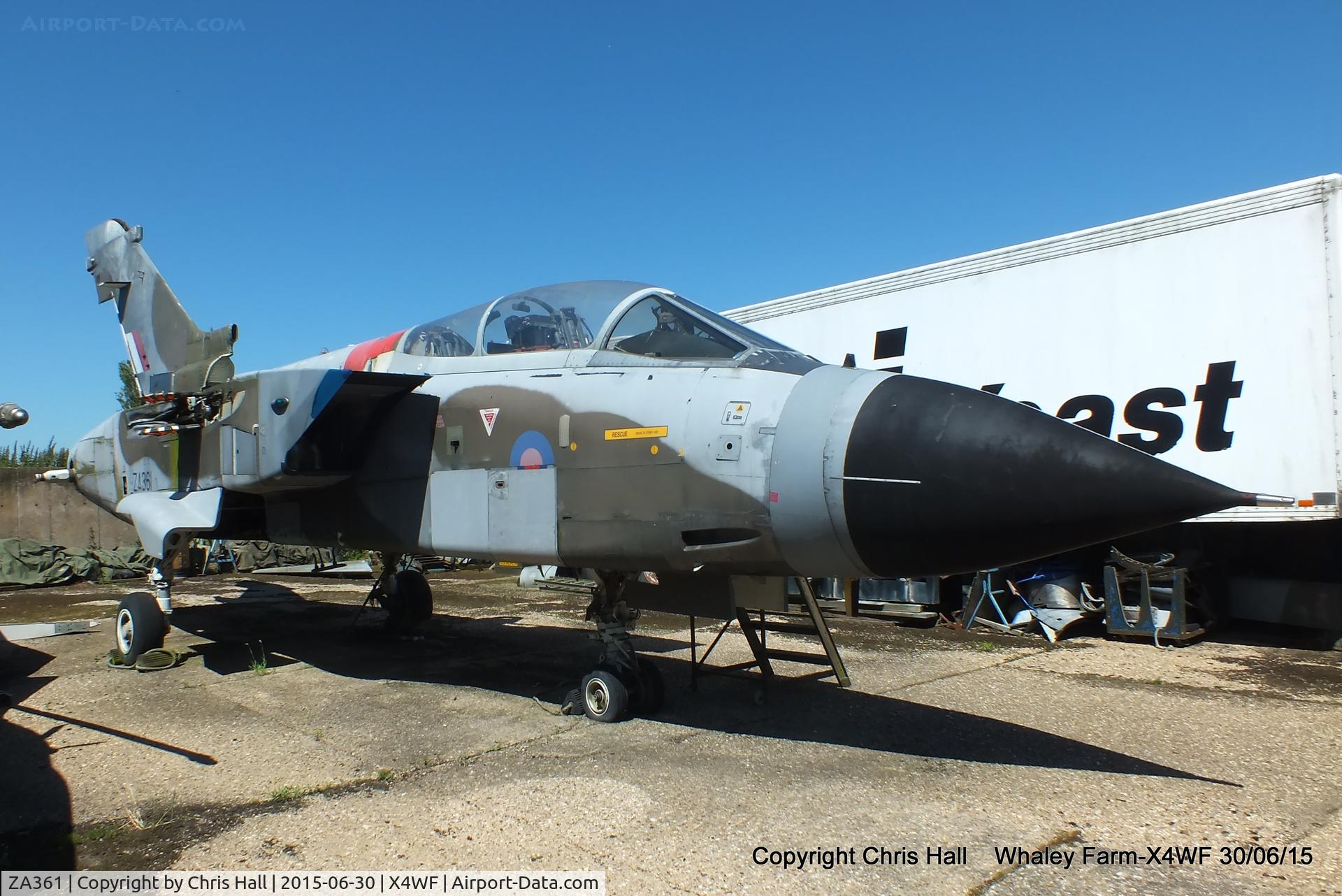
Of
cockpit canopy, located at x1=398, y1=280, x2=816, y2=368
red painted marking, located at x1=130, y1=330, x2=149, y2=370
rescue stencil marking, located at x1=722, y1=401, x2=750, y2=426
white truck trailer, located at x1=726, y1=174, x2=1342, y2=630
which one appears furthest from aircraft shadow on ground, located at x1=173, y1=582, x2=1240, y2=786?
white truck trailer, located at x1=726, y1=174, x2=1342, y2=630

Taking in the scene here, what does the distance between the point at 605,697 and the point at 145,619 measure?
193 inches

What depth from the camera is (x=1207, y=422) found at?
8.77 m

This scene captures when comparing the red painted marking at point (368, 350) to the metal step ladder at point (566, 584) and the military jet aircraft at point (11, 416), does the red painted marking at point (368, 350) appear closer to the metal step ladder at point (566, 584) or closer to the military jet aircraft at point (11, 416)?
the military jet aircraft at point (11, 416)

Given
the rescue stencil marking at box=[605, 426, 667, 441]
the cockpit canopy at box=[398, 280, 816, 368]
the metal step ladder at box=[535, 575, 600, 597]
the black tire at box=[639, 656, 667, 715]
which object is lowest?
the metal step ladder at box=[535, 575, 600, 597]

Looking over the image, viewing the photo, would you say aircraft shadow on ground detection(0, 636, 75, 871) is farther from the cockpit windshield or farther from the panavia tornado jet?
the cockpit windshield

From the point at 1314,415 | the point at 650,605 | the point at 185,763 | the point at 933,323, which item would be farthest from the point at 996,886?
the point at 933,323

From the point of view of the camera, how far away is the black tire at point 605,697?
5758mm

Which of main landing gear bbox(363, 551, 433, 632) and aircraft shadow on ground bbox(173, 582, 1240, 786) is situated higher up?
main landing gear bbox(363, 551, 433, 632)

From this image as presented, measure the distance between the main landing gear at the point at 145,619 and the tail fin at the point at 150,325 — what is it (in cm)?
177

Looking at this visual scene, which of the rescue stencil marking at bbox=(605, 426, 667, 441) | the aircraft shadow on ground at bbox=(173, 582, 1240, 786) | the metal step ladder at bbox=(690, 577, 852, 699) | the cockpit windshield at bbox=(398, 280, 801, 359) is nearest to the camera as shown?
the rescue stencil marking at bbox=(605, 426, 667, 441)

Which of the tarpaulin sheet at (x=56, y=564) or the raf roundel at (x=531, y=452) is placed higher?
the raf roundel at (x=531, y=452)

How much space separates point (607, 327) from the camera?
18.5 ft

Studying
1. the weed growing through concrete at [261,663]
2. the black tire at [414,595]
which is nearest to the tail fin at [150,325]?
the weed growing through concrete at [261,663]

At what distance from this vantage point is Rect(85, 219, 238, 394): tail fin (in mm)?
8195
